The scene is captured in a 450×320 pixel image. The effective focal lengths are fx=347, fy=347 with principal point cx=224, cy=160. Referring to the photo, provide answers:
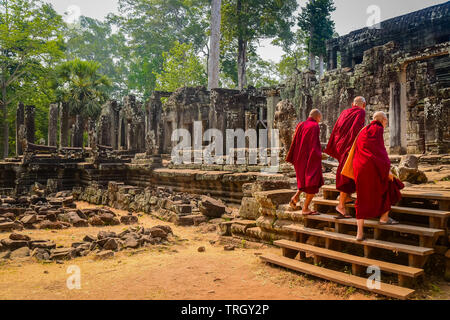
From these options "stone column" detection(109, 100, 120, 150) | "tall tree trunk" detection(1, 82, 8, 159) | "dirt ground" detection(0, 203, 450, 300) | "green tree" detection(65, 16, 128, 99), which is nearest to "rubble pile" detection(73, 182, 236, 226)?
"dirt ground" detection(0, 203, 450, 300)

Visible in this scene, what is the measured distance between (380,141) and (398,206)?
912 mm

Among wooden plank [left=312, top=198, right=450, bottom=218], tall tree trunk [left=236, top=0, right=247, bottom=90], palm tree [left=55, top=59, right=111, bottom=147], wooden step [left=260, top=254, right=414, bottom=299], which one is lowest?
wooden step [left=260, top=254, right=414, bottom=299]

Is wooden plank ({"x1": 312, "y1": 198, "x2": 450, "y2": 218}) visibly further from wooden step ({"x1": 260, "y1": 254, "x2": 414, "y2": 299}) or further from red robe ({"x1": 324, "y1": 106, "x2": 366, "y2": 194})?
wooden step ({"x1": 260, "y1": 254, "x2": 414, "y2": 299})

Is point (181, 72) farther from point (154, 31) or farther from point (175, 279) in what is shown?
point (175, 279)

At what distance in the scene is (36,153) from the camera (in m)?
16.2

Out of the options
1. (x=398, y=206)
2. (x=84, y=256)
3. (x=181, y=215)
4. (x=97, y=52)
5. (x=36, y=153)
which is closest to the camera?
(x=398, y=206)

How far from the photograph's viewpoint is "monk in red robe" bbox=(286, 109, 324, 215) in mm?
4832

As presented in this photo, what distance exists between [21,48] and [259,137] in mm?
20360

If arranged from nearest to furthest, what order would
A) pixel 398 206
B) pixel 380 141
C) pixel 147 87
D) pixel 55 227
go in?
pixel 380 141, pixel 398 206, pixel 55 227, pixel 147 87

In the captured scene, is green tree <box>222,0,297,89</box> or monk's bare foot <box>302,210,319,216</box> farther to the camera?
green tree <box>222,0,297,89</box>

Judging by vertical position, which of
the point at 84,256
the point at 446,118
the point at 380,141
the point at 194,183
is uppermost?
the point at 446,118
